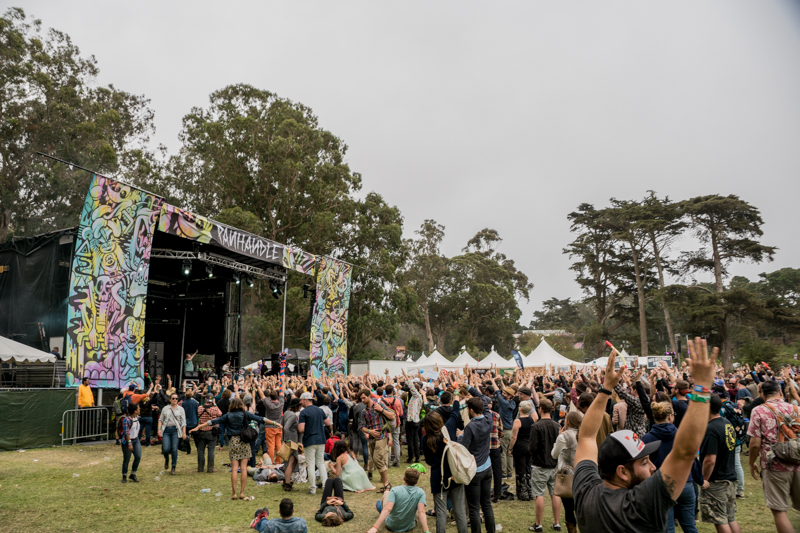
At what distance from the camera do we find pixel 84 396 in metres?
12.7

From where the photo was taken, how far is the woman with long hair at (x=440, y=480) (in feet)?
17.1

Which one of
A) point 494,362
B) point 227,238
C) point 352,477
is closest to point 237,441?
point 352,477

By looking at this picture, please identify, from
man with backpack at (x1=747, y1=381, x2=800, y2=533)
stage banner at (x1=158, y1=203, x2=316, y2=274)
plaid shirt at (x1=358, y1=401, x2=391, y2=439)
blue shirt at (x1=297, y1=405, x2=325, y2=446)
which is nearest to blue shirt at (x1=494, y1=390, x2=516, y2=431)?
plaid shirt at (x1=358, y1=401, x2=391, y2=439)

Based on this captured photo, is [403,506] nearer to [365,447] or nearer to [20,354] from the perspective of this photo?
[365,447]

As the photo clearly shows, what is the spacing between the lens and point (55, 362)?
44.3ft

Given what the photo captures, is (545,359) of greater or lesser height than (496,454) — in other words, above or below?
above

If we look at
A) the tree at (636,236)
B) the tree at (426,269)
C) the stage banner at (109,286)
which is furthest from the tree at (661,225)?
the stage banner at (109,286)

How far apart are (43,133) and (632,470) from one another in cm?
3420

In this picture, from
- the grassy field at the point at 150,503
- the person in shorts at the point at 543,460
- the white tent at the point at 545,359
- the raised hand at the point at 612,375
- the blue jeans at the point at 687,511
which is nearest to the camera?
the raised hand at the point at 612,375

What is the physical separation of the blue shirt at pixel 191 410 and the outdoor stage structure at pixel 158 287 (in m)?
3.07

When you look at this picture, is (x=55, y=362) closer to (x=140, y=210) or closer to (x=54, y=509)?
(x=140, y=210)

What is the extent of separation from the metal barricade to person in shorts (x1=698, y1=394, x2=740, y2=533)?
13529 millimetres

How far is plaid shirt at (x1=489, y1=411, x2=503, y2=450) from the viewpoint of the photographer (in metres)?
6.74

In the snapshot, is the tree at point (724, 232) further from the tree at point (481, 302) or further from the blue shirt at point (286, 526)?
the blue shirt at point (286, 526)
